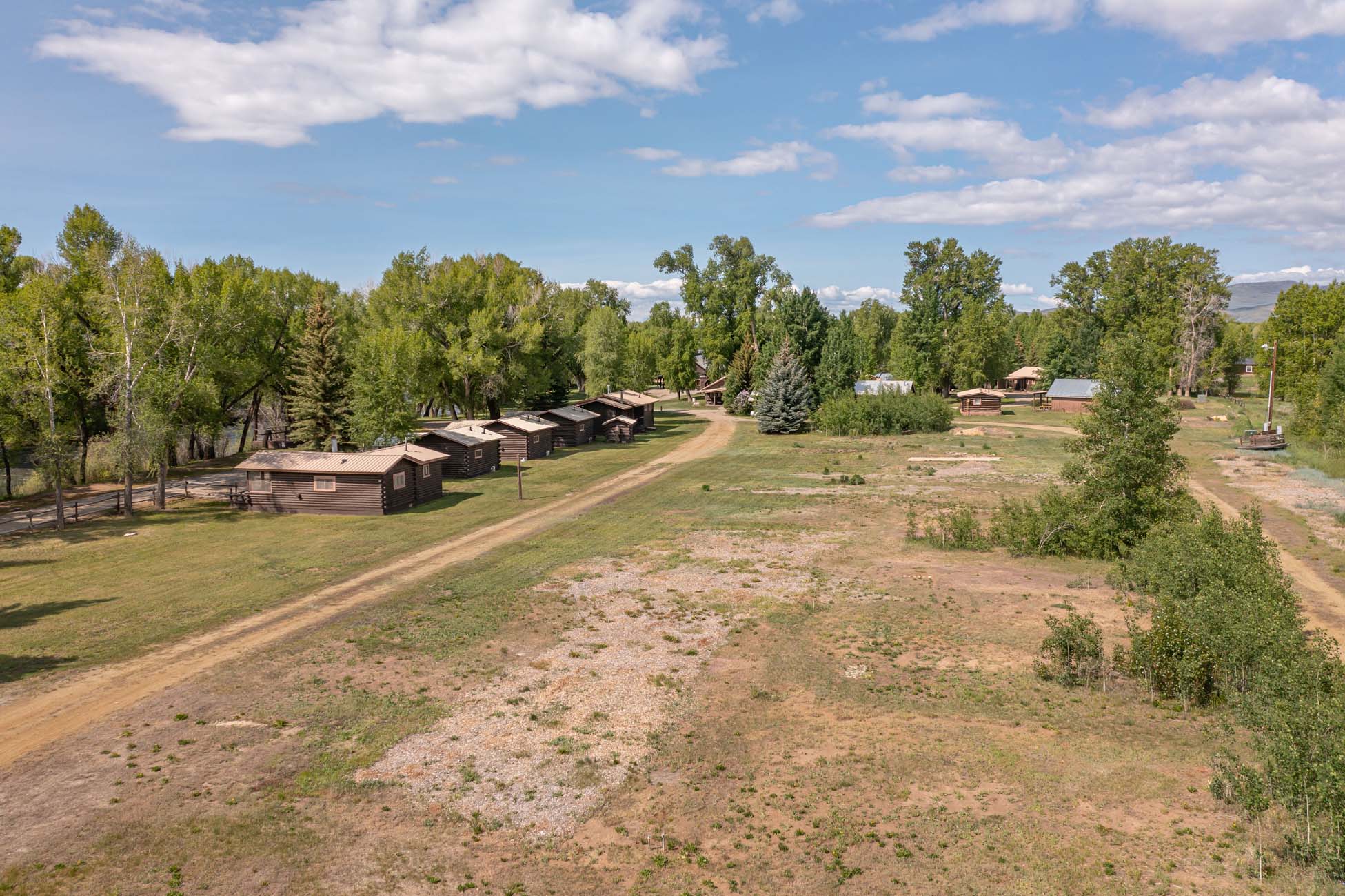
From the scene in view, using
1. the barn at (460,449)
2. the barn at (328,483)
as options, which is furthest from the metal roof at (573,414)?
the barn at (328,483)

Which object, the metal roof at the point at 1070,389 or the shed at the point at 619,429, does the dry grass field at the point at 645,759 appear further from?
the metal roof at the point at 1070,389

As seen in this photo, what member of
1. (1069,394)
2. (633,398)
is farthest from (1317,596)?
(1069,394)

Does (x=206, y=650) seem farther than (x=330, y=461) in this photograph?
No

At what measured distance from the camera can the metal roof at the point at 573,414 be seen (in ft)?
232

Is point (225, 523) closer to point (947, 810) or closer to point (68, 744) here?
point (68, 744)

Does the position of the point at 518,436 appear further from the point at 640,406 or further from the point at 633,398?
the point at 633,398

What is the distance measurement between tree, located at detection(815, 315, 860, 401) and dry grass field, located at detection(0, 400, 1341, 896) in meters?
56.1

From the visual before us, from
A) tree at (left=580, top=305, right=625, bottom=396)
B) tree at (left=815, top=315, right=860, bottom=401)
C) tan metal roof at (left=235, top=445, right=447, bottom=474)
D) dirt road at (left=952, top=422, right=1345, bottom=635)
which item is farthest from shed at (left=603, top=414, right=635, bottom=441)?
dirt road at (left=952, top=422, right=1345, bottom=635)

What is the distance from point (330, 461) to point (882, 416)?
5441 centimetres

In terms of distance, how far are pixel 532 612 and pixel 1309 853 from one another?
19704mm

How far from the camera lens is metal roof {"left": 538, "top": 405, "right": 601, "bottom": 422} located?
70688 millimetres

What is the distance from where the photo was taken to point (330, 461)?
4128 cm

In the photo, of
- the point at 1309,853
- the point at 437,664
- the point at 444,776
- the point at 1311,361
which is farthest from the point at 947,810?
the point at 1311,361

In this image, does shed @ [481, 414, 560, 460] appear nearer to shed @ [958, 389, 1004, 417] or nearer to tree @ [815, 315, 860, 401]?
tree @ [815, 315, 860, 401]
